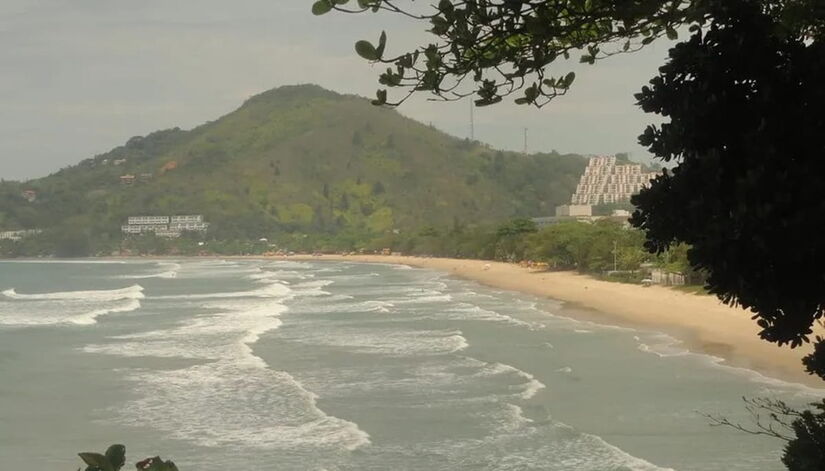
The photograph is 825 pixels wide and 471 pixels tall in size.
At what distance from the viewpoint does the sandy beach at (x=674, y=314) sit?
60.6 ft

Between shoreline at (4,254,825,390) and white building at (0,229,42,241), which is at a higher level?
shoreline at (4,254,825,390)

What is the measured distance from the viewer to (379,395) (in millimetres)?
16219

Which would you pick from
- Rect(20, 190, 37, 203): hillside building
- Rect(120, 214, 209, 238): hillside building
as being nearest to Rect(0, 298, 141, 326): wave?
Rect(120, 214, 209, 238): hillside building

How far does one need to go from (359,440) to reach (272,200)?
13224 cm

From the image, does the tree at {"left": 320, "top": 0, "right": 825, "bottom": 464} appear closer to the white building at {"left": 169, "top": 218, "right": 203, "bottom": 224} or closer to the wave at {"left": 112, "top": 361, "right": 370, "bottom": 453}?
the wave at {"left": 112, "top": 361, "right": 370, "bottom": 453}

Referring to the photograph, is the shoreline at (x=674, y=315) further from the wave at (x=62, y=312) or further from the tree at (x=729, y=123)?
the wave at (x=62, y=312)

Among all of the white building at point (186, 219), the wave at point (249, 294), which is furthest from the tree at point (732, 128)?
the white building at point (186, 219)

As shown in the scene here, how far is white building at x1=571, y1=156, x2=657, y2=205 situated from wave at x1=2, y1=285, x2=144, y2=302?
346ft

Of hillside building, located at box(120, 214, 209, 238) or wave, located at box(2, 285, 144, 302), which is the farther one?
hillside building, located at box(120, 214, 209, 238)

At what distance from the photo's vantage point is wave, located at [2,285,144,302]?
152 ft

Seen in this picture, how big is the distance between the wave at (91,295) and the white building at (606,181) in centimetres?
10554

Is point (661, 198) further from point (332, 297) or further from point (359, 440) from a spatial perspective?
Answer: point (332, 297)

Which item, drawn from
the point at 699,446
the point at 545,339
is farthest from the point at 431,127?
the point at 699,446

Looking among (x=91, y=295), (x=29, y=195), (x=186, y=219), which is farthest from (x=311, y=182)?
(x=91, y=295)
